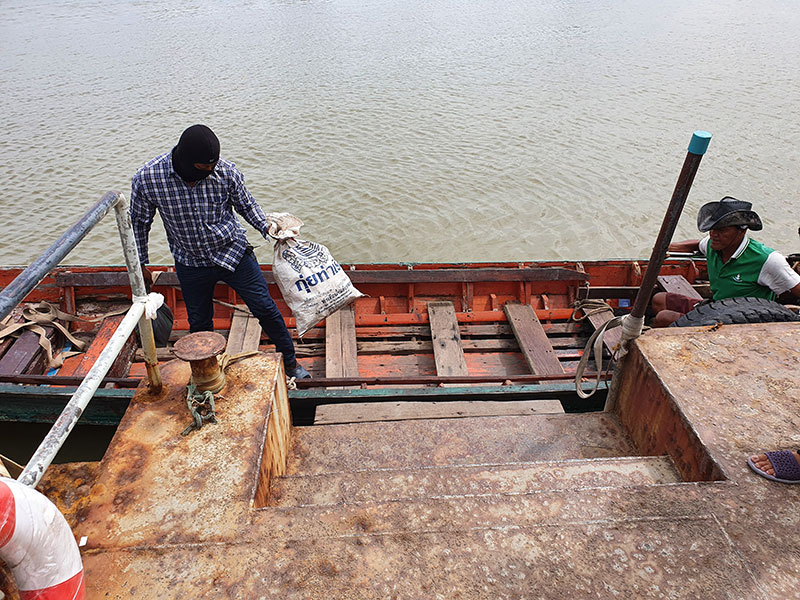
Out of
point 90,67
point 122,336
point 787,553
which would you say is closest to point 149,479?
point 122,336

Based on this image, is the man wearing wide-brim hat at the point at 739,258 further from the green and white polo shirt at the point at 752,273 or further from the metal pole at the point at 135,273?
the metal pole at the point at 135,273

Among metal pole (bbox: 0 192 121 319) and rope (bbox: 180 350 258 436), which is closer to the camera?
metal pole (bbox: 0 192 121 319)

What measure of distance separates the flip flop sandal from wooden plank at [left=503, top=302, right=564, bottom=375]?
2.45 metres

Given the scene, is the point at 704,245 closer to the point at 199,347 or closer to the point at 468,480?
the point at 468,480

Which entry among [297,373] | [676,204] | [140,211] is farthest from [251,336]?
[676,204]

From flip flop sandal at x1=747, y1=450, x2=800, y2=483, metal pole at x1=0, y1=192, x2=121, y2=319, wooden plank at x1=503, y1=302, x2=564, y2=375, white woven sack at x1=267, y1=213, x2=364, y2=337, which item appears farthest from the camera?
wooden plank at x1=503, y1=302, x2=564, y2=375

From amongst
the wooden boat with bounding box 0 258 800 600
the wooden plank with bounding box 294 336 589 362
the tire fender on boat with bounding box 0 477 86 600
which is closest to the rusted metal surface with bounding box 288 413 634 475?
the wooden boat with bounding box 0 258 800 600

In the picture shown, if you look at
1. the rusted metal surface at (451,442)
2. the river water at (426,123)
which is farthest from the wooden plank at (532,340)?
the river water at (426,123)

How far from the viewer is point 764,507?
1979 mm

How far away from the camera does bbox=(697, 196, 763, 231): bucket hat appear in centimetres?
344

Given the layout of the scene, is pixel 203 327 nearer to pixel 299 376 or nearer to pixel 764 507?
pixel 299 376

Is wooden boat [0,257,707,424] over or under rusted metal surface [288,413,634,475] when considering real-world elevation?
under

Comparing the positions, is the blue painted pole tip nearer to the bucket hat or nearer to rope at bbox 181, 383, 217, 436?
the bucket hat

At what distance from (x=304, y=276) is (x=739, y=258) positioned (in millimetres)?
3075
